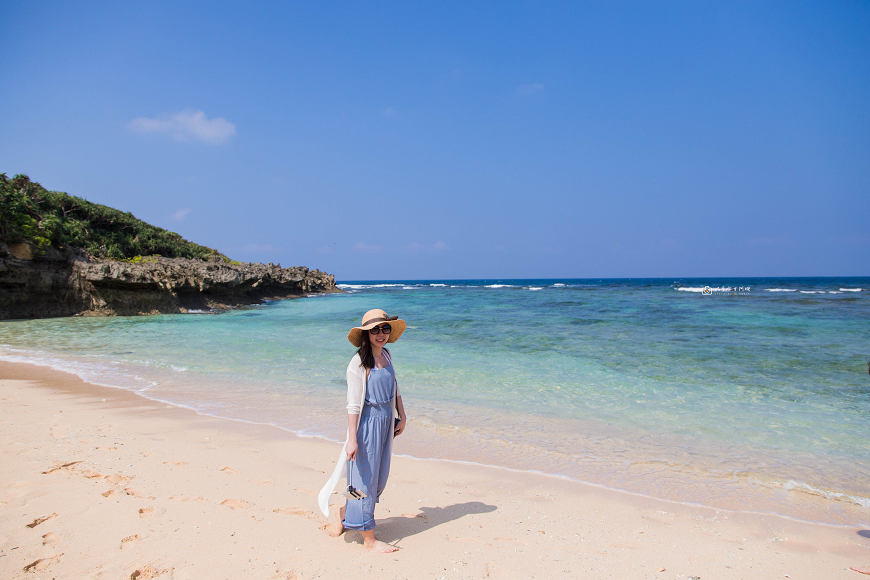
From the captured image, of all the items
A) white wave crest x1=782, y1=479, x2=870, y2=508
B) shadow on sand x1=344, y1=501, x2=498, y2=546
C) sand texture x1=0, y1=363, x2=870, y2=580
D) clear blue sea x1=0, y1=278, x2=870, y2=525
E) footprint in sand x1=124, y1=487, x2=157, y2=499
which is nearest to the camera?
sand texture x1=0, y1=363, x2=870, y2=580

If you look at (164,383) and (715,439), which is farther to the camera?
(164,383)

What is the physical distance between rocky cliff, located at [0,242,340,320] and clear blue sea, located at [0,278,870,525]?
4750 mm

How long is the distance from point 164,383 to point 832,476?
938 centimetres

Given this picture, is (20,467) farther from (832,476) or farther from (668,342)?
(668,342)

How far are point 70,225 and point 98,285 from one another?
16.9 ft

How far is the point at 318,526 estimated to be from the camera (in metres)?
3.10

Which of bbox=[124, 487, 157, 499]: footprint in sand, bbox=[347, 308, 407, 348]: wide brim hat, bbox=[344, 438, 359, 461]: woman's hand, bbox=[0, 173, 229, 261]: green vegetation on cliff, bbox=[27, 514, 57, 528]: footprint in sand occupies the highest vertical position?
bbox=[0, 173, 229, 261]: green vegetation on cliff

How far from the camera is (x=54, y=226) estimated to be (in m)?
20.3

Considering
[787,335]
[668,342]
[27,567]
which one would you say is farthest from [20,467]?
[787,335]

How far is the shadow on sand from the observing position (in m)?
3.07

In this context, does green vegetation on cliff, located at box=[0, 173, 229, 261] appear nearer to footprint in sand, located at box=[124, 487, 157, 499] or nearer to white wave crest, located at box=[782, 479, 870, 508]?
footprint in sand, located at box=[124, 487, 157, 499]

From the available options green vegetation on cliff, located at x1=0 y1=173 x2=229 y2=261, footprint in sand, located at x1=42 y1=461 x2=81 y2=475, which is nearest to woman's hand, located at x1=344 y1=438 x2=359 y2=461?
footprint in sand, located at x1=42 y1=461 x2=81 y2=475

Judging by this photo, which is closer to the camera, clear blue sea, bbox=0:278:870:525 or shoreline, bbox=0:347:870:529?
shoreline, bbox=0:347:870:529

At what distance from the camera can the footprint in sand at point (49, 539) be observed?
272 centimetres
